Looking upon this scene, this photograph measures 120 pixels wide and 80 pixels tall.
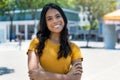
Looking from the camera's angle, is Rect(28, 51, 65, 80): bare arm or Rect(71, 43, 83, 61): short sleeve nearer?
Answer: Rect(28, 51, 65, 80): bare arm

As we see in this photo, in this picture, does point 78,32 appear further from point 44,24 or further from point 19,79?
point 44,24

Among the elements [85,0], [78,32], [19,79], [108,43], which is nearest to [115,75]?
[19,79]

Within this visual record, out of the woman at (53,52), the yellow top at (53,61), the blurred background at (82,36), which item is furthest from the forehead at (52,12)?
the blurred background at (82,36)

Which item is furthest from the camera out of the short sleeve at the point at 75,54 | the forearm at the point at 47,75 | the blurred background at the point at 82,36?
the blurred background at the point at 82,36

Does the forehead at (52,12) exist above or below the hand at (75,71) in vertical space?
above

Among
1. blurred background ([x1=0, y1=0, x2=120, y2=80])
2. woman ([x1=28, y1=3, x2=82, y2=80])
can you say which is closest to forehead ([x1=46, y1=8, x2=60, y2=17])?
woman ([x1=28, y1=3, x2=82, y2=80])

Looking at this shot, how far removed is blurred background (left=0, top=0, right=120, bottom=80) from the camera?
49.7 feet

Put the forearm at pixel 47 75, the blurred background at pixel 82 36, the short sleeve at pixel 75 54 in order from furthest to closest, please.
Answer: the blurred background at pixel 82 36, the short sleeve at pixel 75 54, the forearm at pixel 47 75

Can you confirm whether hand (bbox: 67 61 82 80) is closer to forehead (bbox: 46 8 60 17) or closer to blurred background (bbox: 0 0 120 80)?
forehead (bbox: 46 8 60 17)

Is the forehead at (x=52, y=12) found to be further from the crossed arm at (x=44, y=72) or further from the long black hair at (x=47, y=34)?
the crossed arm at (x=44, y=72)

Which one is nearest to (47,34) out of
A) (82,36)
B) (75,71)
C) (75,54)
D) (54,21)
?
(54,21)

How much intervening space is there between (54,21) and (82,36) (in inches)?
2809

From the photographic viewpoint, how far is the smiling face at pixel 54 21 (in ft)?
10.6

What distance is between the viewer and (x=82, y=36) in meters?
74.4
